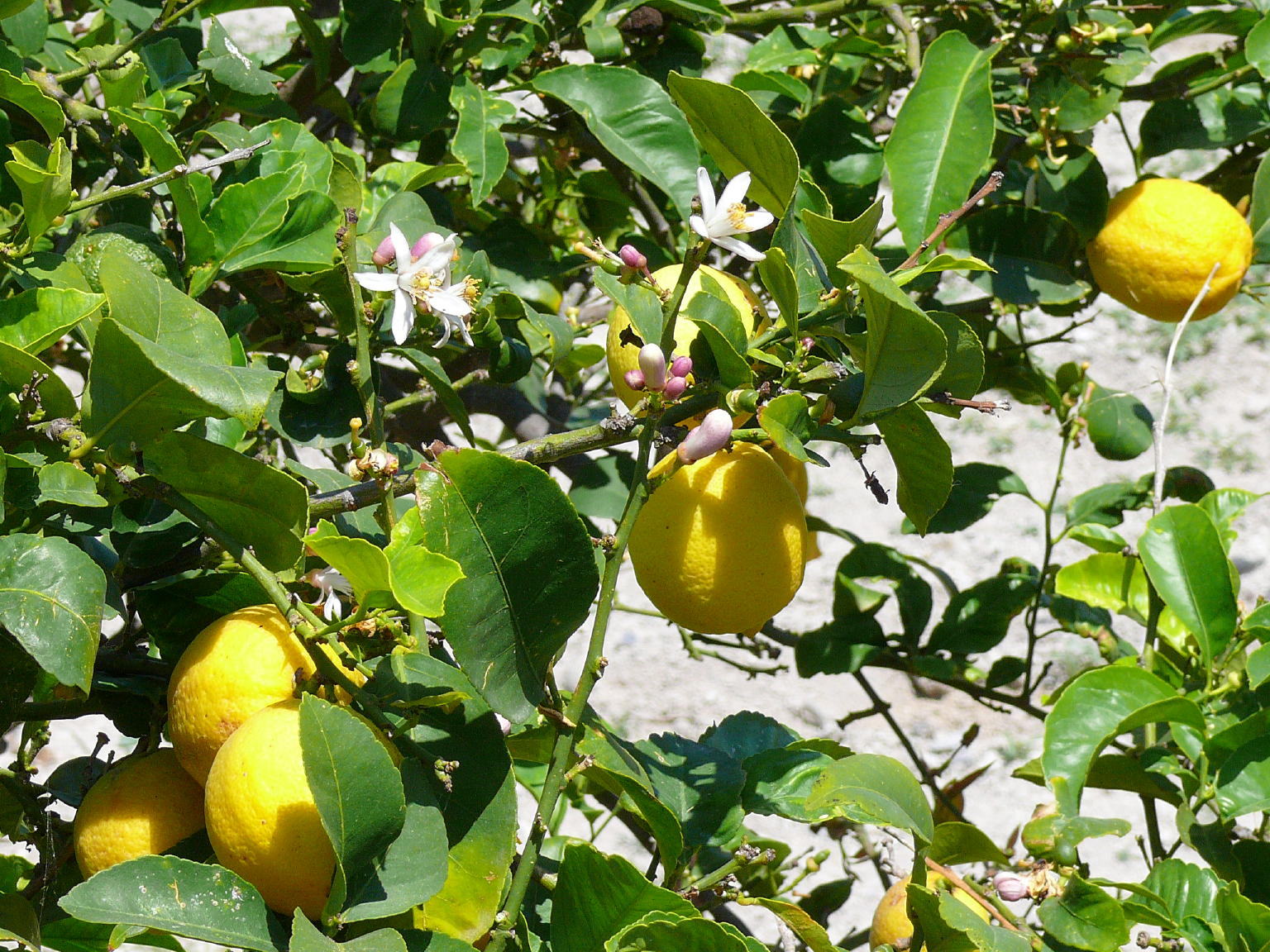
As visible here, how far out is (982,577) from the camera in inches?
114

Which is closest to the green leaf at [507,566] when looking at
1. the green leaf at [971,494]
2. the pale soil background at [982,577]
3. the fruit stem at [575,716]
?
the fruit stem at [575,716]

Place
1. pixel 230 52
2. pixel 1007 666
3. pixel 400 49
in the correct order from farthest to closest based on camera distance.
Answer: pixel 1007 666 → pixel 400 49 → pixel 230 52

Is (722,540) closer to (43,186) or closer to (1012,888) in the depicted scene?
(1012,888)

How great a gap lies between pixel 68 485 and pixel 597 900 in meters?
0.30

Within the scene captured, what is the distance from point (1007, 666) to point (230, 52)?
0.89 metres

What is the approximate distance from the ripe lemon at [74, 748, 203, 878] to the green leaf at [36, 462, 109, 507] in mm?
157

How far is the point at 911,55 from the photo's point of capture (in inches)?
40.1

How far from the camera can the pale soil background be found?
7.98 ft

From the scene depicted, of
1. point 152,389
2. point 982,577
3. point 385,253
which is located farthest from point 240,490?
point 982,577

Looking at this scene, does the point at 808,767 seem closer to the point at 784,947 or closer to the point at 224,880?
the point at 784,947

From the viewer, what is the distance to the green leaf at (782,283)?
1.81 feet

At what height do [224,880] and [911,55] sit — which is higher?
[911,55]

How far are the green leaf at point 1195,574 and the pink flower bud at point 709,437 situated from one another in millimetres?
471

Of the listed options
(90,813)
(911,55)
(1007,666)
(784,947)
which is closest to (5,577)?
(90,813)
